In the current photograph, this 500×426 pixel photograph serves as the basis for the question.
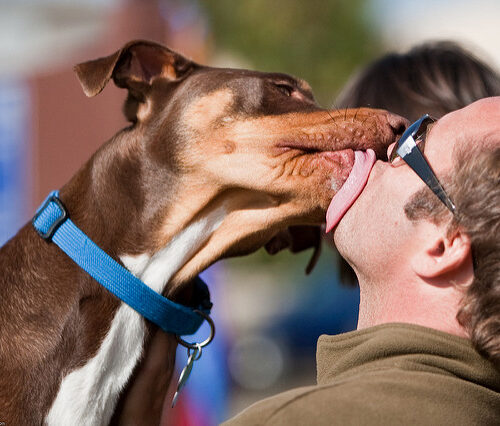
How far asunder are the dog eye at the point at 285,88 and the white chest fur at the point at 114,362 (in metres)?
0.79

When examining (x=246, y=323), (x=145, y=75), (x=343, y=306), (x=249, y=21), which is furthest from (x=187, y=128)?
(x=249, y=21)

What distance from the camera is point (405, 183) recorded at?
8.92ft

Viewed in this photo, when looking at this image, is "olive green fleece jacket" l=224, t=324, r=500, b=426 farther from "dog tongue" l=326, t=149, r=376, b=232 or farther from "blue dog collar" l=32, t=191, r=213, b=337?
"blue dog collar" l=32, t=191, r=213, b=337

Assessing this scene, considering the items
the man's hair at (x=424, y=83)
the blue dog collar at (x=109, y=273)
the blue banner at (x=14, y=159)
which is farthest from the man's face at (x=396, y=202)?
the blue banner at (x=14, y=159)

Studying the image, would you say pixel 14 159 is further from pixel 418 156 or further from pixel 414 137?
pixel 418 156

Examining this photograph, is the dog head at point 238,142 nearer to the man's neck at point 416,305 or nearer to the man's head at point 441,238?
the man's head at point 441,238

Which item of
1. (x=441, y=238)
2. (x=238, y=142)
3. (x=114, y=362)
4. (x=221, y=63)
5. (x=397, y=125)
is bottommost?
(x=221, y=63)

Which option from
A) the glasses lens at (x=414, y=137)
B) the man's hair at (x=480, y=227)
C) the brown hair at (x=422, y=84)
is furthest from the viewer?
the brown hair at (x=422, y=84)

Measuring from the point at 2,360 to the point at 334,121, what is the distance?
64.6 inches

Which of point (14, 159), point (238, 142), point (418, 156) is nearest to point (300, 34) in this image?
point (14, 159)

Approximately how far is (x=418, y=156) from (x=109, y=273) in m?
1.28

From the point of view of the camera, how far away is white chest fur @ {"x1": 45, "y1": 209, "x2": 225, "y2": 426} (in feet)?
9.82

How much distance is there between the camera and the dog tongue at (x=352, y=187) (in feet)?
9.74

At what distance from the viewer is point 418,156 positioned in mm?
2727
